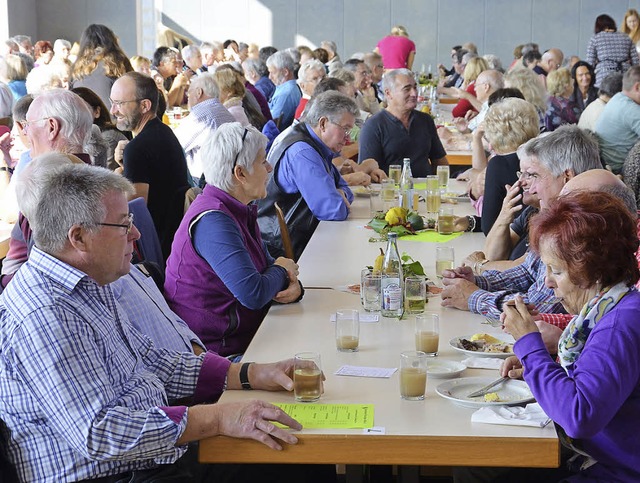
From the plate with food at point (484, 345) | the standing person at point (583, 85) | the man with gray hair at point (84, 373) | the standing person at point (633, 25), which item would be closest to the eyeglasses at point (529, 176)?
the plate with food at point (484, 345)

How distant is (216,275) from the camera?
300 centimetres

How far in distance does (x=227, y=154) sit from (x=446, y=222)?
138 cm


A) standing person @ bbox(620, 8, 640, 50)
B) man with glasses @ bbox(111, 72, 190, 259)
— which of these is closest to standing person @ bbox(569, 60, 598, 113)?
standing person @ bbox(620, 8, 640, 50)

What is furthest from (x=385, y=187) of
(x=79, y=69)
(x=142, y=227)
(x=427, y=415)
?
(x=79, y=69)

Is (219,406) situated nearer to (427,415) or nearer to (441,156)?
(427,415)

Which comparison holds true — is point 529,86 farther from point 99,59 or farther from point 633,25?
point 633,25

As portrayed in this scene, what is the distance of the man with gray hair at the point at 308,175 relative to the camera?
14.7 feet

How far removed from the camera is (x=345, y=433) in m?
1.84

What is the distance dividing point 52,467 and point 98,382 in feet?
0.69

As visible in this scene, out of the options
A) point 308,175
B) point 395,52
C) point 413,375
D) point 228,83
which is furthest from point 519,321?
point 395,52

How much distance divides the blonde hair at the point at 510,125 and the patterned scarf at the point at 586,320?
2448 mm

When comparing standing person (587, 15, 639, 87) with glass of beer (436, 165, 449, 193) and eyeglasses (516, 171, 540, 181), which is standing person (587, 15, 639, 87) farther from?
eyeglasses (516, 171, 540, 181)

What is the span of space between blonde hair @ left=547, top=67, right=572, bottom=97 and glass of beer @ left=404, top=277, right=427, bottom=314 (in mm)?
6087

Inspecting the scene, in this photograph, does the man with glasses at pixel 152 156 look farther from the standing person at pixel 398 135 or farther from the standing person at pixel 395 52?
the standing person at pixel 395 52
